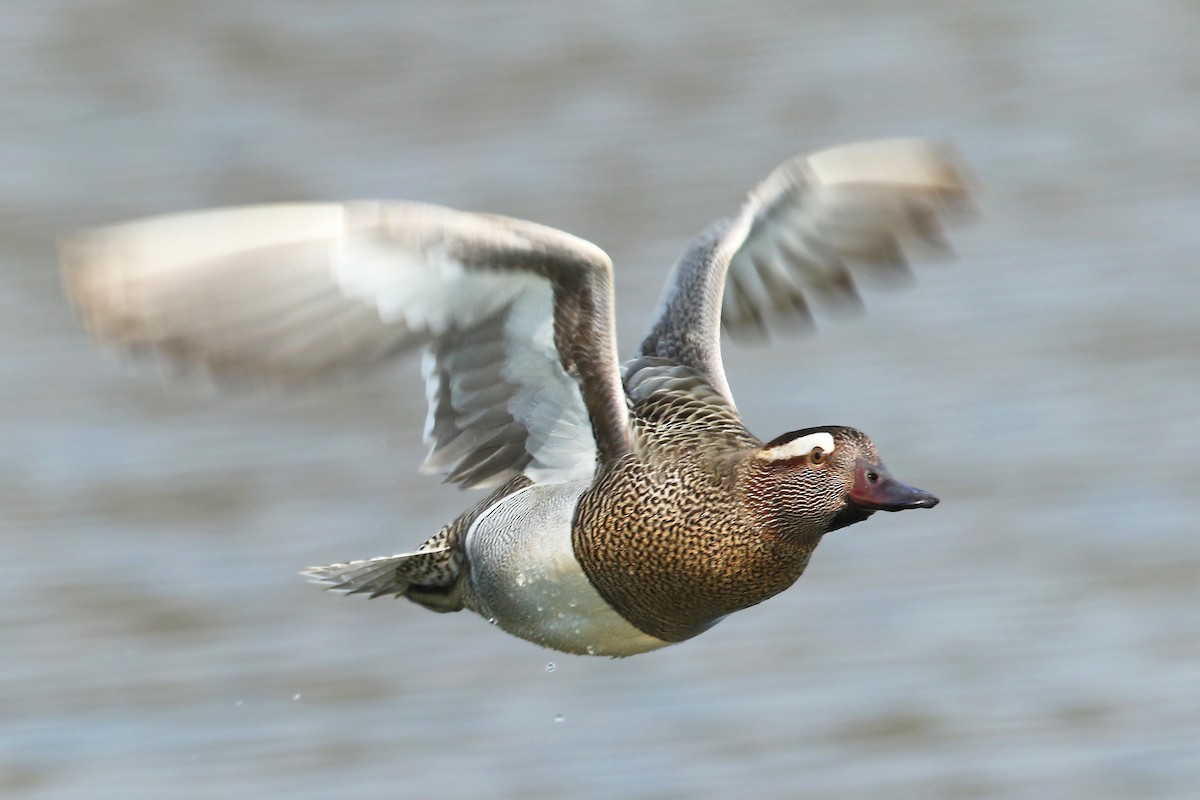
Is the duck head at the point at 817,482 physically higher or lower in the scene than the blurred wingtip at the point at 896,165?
lower

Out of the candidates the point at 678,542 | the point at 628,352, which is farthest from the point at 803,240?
the point at 628,352

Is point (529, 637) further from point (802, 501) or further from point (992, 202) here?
point (992, 202)

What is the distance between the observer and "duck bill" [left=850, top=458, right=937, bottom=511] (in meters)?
5.86

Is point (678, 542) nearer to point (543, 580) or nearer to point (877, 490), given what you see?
point (543, 580)

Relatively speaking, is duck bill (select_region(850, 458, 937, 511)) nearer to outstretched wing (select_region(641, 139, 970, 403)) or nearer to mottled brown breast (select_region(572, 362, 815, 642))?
mottled brown breast (select_region(572, 362, 815, 642))

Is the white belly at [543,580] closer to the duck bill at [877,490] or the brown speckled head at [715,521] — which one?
the brown speckled head at [715,521]

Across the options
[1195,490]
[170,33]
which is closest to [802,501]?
[1195,490]

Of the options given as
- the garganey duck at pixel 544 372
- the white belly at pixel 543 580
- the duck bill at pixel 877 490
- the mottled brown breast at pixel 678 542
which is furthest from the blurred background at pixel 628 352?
the duck bill at pixel 877 490

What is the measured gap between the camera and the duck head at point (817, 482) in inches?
235

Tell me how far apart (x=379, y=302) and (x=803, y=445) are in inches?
44.1

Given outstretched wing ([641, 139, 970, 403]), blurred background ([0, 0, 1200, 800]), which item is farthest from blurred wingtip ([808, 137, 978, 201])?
blurred background ([0, 0, 1200, 800])

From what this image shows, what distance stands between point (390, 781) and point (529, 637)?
348 cm

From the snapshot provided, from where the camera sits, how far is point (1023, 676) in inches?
412

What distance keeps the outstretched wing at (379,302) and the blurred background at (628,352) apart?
2.00 meters
